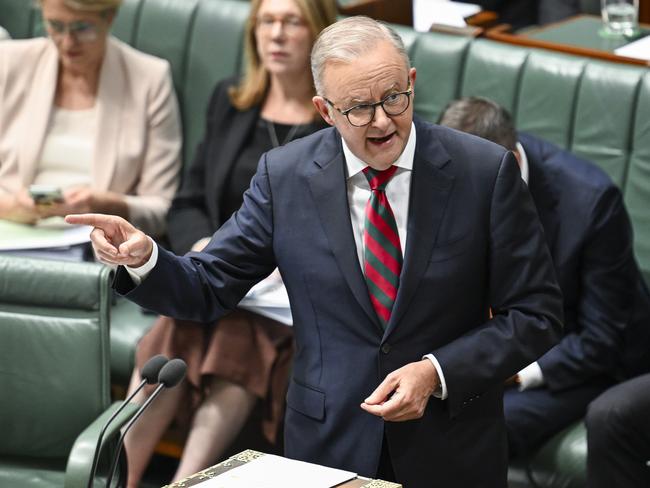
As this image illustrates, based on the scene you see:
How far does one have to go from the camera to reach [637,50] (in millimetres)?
3779

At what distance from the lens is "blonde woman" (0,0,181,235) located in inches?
154

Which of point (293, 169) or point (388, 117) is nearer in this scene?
point (388, 117)

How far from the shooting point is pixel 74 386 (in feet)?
9.33

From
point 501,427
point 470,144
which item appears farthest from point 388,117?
point 501,427

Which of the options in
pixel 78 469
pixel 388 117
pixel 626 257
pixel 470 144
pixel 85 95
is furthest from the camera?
pixel 85 95

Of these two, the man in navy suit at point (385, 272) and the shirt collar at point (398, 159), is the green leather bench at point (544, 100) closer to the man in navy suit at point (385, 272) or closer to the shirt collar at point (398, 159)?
the man in navy suit at point (385, 272)

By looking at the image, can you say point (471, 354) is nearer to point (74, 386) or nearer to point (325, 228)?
point (325, 228)

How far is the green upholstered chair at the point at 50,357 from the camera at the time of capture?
9.30 ft

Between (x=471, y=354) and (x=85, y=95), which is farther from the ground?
(x=471, y=354)

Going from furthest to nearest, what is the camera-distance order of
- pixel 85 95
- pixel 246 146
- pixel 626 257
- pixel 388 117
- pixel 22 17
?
1. pixel 22 17
2. pixel 85 95
3. pixel 246 146
4. pixel 626 257
5. pixel 388 117

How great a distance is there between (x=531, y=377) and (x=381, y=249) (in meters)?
1.13

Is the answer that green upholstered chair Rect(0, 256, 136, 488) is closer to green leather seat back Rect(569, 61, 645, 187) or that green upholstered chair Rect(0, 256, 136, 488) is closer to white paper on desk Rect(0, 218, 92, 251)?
white paper on desk Rect(0, 218, 92, 251)

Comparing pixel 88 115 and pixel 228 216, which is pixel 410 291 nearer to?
pixel 228 216

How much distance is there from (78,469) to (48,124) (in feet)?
5.48
